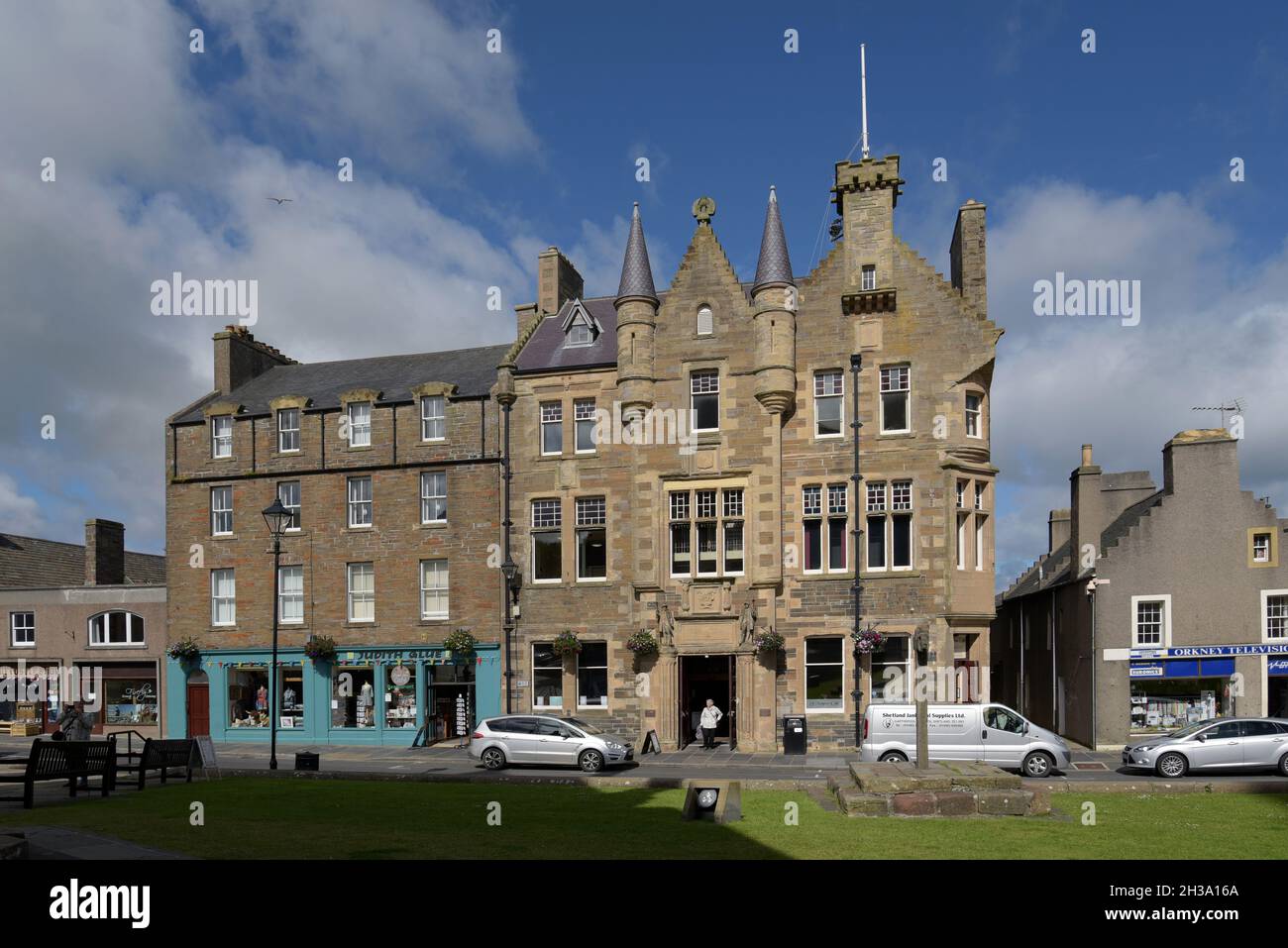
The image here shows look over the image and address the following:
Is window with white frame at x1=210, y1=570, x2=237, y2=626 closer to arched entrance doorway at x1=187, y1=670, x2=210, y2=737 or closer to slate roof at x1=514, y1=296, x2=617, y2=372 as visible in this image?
arched entrance doorway at x1=187, y1=670, x2=210, y2=737

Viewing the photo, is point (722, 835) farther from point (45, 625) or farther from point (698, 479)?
point (45, 625)

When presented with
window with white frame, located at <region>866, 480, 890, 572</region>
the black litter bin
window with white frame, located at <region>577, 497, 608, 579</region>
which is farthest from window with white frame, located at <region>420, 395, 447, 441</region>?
the black litter bin

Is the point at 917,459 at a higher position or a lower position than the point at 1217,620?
higher

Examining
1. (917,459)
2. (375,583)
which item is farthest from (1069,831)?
(375,583)

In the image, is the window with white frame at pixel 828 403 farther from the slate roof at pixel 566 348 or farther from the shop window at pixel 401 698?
the shop window at pixel 401 698

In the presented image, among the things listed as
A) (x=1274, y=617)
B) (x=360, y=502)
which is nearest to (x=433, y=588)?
(x=360, y=502)

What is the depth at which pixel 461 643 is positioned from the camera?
3616cm

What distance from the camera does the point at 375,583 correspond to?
126ft

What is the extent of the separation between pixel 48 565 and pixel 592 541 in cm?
3189

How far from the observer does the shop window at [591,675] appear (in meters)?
35.7

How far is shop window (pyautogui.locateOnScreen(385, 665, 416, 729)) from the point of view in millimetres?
37750

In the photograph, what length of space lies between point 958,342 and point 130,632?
112 feet
